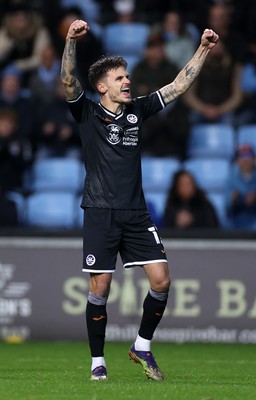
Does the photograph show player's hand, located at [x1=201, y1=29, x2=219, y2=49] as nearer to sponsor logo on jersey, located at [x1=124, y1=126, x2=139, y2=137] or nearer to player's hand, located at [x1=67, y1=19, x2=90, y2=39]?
sponsor logo on jersey, located at [x1=124, y1=126, x2=139, y2=137]

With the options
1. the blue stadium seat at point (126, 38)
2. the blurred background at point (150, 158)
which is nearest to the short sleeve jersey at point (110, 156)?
the blurred background at point (150, 158)

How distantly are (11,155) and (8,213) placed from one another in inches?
46.1

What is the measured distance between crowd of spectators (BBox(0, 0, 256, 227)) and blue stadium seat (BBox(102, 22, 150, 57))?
4.8 inches

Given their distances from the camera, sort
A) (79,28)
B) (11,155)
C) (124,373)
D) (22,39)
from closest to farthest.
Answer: (79,28) → (124,373) → (11,155) → (22,39)

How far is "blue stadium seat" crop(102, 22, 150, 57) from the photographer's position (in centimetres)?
1830

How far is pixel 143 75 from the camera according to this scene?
16859 mm

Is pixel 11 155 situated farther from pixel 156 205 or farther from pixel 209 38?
pixel 209 38

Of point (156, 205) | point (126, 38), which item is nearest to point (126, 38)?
point (126, 38)

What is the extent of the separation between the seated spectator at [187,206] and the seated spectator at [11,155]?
8.01 feet

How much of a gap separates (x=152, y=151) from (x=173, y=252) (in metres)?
2.68

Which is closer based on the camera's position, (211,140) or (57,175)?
(57,175)

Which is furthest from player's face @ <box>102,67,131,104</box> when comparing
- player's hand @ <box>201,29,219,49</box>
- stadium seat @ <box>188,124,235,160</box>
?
stadium seat @ <box>188,124,235,160</box>

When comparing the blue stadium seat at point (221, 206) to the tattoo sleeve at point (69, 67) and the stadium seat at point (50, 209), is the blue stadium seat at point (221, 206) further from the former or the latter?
the tattoo sleeve at point (69, 67)

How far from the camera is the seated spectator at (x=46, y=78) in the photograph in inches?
679
